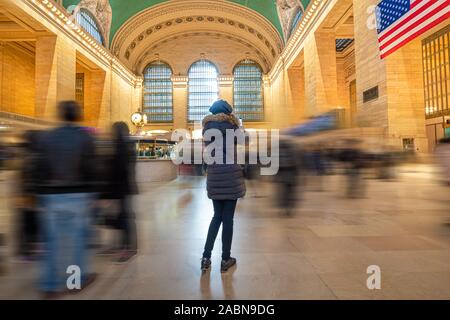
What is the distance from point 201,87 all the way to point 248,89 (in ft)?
16.5

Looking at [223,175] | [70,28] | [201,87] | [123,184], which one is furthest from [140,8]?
[223,175]

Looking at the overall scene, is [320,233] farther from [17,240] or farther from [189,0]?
[189,0]

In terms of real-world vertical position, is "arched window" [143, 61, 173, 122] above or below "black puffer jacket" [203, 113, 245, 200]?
above

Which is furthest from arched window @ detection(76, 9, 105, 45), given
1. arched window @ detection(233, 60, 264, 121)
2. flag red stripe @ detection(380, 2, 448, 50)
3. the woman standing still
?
the woman standing still

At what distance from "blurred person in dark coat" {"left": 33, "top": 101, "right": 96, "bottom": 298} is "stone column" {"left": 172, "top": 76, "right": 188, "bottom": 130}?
1177 inches

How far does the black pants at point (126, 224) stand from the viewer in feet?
8.84

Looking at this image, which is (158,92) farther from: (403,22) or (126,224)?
(126,224)

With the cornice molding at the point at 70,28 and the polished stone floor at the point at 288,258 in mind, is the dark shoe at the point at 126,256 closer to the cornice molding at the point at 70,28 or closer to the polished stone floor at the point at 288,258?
the polished stone floor at the point at 288,258

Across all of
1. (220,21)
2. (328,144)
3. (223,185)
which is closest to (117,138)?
(223,185)

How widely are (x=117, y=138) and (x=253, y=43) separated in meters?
29.4

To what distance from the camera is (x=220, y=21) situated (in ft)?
90.8

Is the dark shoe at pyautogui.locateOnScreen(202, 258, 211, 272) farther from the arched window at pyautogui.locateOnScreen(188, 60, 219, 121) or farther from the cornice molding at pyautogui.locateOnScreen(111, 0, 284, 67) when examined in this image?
the arched window at pyautogui.locateOnScreen(188, 60, 219, 121)

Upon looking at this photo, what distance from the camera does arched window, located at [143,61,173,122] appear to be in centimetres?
3169
